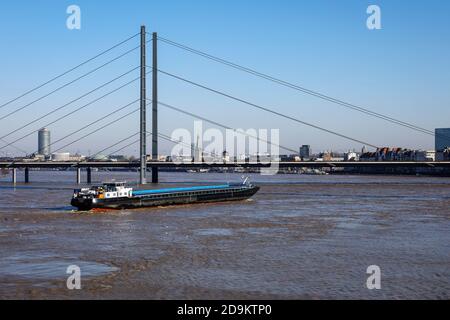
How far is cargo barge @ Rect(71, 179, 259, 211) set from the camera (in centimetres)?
4466

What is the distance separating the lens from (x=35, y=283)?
59.5 feet

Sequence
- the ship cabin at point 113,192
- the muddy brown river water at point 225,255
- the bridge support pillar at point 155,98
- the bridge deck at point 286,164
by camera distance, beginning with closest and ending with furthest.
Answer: the muddy brown river water at point 225,255 → the ship cabin at point 113,192 → the bridge deck at point 286,164 → the bridge support pillar at point 155,98

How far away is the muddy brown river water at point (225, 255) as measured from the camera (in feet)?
57.3

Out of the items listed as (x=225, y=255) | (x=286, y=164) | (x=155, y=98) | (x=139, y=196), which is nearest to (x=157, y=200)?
(x=139, y=196)

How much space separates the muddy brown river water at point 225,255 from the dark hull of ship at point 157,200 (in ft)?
10.00

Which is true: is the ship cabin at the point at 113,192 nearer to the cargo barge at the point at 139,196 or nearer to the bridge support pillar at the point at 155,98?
the cargo barge at the point at 139,196

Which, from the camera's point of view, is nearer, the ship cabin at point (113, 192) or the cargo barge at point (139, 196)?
the cargo barge at point (139, 196)

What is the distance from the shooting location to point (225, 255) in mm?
23484

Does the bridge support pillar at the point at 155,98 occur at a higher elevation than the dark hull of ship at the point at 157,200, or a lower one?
higher

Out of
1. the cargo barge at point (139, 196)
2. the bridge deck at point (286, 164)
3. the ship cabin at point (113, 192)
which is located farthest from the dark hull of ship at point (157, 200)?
the bridge deck at point (286, 164)

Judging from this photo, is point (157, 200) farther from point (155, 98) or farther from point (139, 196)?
point (155, 98)

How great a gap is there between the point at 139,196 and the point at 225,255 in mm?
25272

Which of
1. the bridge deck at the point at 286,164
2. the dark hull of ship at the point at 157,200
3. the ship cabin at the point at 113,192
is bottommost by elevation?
the dark hull of ship at the point at 157,200

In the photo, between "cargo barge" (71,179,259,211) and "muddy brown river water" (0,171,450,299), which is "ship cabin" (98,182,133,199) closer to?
"cargo barge" (71,179,259,211)
